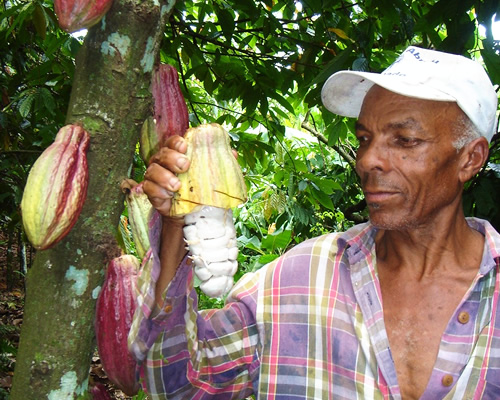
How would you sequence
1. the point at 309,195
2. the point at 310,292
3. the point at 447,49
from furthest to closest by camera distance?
the point at 309,195 < the point at 447,49 < the point at 310,292

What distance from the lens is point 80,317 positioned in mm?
810

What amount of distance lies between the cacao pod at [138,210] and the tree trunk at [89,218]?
3cm

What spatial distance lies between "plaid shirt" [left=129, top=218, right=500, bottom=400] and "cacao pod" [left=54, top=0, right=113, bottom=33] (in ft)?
1.37

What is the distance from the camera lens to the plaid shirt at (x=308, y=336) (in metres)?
1.08

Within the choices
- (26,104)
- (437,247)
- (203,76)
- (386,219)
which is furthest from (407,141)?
(26,104)

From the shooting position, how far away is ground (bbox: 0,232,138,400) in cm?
244

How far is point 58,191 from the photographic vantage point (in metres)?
0.77

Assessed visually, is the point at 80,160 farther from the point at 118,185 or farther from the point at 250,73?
the point at 250,73

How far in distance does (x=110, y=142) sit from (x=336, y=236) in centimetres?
69

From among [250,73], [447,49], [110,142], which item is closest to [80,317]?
[110,142]

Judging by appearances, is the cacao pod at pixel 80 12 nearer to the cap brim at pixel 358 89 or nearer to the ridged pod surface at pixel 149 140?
the ridged pod surface at pixel 149 140

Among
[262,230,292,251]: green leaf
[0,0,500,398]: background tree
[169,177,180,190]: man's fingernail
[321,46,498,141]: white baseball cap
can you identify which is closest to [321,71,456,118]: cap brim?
[321,46,498,141]: white baseball cap

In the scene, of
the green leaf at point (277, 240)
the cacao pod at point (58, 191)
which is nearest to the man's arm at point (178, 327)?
the cacao pod at point (58, 191)

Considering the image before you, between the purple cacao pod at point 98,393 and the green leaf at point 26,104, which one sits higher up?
the green leaf at point 26,104
